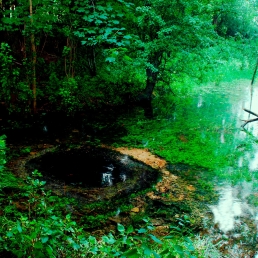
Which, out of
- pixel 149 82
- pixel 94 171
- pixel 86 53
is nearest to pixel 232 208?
pixel 94 171

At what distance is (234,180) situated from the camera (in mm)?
6801

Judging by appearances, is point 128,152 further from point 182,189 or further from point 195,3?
point 195,3

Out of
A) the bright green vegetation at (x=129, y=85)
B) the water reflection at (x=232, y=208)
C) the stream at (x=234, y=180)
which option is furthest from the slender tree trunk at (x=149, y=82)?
the water reflection at (x=232, y=208)

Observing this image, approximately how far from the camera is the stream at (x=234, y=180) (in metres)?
4.91

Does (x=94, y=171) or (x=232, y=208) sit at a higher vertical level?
(x=94, y=171)

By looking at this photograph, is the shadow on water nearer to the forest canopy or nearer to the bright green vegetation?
the bright green vegetation

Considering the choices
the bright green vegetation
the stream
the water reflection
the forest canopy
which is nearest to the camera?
the stream

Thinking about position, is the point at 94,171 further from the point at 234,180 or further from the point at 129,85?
the point at 129,85

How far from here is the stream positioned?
4.91 m

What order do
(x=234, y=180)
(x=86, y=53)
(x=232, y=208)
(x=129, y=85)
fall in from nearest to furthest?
(x=232, y=208) < (x=234, y=180) < (x=86, y=53) < (x=129, y=85)

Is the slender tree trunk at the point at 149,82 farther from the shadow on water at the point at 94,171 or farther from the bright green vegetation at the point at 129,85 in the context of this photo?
the shadow on water at the point at 94,171

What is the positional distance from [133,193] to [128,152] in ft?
6.51

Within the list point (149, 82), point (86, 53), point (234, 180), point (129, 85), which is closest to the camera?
point (234, 180)

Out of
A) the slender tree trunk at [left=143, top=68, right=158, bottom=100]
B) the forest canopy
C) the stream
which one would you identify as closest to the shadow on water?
the stream
